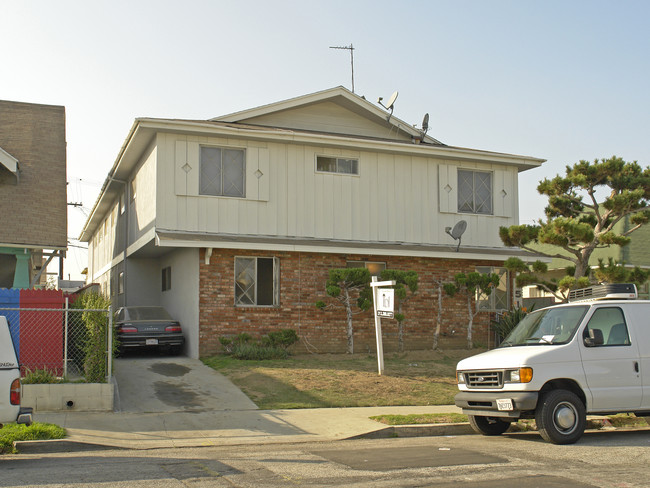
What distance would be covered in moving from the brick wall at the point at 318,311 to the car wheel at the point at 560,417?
30.7 feet

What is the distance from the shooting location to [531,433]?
11000mm

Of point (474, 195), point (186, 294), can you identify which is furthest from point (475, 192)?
point (186, 294)

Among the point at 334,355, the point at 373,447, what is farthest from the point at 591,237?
the point at 373,447

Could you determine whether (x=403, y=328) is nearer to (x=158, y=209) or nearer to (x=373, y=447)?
(x=158, y=209)

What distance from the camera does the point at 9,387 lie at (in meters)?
8.24

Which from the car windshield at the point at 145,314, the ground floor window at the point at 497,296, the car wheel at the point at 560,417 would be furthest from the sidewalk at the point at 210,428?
the ground floor window at the point at 497,296

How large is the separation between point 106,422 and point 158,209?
7397mm

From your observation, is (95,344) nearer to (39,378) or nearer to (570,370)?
(39,378)

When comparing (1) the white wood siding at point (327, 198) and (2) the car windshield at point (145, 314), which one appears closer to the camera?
(1) the white wood siding at point (327, 198)

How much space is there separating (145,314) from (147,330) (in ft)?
2.59

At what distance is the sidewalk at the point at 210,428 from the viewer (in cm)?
970

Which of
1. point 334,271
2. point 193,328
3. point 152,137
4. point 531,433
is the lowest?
point 531,433

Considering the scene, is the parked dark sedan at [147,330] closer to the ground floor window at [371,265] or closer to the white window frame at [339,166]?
the ground floor window at [371,265]

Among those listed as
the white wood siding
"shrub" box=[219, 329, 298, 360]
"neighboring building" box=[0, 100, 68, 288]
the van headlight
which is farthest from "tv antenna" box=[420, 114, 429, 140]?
the van headlight
